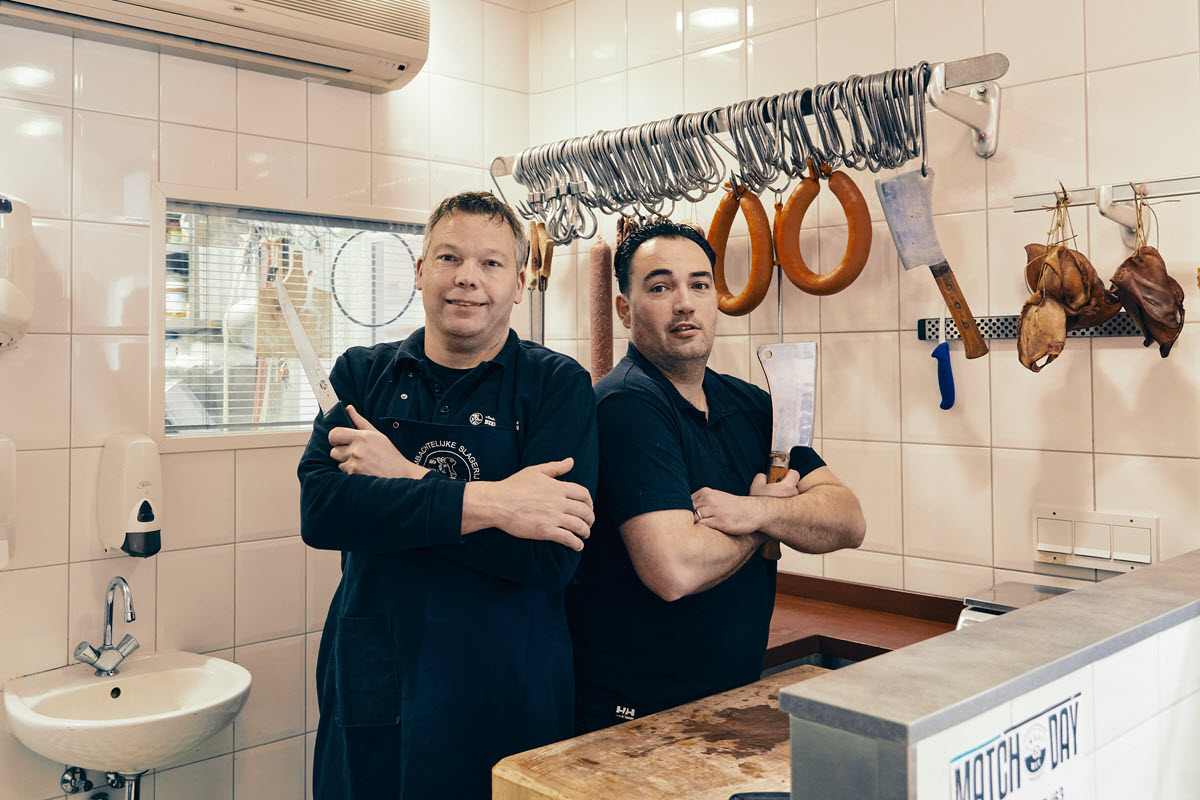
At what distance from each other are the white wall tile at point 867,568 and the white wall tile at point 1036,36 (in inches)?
42.3

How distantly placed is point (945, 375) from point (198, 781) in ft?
6.70

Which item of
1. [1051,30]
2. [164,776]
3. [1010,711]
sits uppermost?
[1051,30]

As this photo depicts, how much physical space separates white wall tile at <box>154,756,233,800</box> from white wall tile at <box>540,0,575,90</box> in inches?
86.6

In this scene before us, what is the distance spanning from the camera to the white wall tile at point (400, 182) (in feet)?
8.80

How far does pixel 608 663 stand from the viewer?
143 centimetres

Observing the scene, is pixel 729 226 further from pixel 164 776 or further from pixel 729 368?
pixel 164 776

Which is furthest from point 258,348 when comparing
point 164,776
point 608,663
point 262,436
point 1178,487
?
point 1178,487

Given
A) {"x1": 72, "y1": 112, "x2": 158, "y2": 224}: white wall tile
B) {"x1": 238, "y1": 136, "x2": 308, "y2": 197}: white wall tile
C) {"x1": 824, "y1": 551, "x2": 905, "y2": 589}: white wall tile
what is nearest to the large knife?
{"x1": 72, "y1": 112, "x2": 158, "y2": 224}: white wall tile

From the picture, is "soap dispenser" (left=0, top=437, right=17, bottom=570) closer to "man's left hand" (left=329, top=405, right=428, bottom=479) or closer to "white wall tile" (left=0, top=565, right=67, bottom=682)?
"white wall tile" (left=0, top=565, right=67, bottom=682)

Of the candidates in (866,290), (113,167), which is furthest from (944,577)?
(113,167)

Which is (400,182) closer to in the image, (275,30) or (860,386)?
(275,30)

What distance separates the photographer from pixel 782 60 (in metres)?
2.34

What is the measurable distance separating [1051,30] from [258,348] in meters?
2.02

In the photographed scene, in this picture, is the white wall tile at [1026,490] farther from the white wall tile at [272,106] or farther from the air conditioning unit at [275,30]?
the white wall tile at [272,106]
